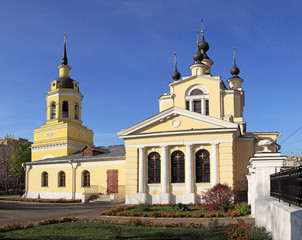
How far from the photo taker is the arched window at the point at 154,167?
25.4 m

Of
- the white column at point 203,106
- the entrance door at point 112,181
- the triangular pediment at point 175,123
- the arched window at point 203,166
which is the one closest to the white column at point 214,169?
the arched window at point 203,166

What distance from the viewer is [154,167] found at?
25.4 m

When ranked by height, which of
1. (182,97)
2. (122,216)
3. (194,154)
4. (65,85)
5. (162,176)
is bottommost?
(122,216)

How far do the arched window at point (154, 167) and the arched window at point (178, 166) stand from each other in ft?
3.70

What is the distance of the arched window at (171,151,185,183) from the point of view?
24.8 meters

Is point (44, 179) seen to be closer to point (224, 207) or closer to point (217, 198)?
point (217, 198)

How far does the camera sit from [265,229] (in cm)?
1087

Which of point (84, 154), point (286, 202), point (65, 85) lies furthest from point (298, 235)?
point (65, 85)

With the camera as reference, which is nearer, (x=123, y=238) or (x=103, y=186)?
(x=123, y=238)

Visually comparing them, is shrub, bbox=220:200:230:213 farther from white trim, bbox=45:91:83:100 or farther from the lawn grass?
white trim, bbox=45:91:83:100

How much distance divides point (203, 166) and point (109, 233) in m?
13.5

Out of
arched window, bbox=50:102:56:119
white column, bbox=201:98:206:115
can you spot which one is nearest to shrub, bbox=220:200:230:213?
white column, bbox=201:98:206:115

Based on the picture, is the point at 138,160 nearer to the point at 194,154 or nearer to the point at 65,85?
the point at 194,154

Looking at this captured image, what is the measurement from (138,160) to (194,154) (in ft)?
13.9
